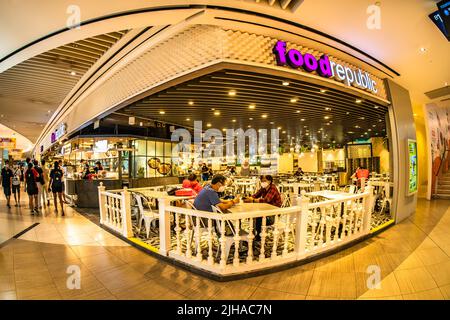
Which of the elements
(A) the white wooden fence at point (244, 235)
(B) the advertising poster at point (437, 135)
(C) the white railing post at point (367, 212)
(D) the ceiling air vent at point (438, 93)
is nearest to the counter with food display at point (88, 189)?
(A) the white wooden fence at point (244, 235)

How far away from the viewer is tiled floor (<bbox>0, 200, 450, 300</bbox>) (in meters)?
2.62

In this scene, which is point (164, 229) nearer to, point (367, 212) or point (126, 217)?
point (126, 217)

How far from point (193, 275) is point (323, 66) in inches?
178

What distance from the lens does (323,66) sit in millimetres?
4383

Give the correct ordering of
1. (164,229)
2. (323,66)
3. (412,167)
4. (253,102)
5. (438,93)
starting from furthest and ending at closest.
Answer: (438,93) < (412,167) < (253,102) < (323,66) < (164,229)

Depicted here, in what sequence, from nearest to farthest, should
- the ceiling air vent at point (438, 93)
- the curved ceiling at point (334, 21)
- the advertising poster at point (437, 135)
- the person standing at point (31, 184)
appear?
the curved ceiling at point (334, 21) < the person standing at point (31, 184) < the ceiling air vent at point (438, 93) < the advertising poster at point (437, 135)

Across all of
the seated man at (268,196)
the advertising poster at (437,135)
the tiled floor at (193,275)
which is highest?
the advertising poster at (437,135)

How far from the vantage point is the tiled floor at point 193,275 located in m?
2.62

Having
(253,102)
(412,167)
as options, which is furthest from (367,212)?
(253,102)

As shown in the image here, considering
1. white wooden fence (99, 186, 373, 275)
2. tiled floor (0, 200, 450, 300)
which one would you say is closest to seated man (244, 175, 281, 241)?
white wooden fence (99, 186, 373, 275)

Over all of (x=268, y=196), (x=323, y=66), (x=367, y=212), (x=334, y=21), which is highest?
(x=334, y=21)

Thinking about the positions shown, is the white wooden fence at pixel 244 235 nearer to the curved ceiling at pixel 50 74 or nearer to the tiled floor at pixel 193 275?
the tiled floor at pixel 193 275

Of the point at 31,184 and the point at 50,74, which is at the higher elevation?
the point at 50,74

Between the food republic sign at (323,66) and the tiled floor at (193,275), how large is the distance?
11.4 ft
